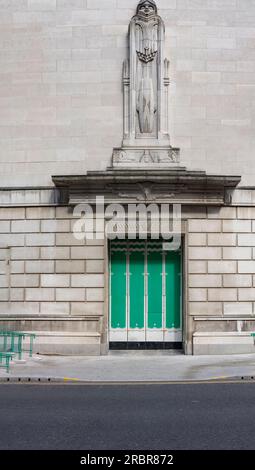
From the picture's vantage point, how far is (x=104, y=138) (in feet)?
78.8

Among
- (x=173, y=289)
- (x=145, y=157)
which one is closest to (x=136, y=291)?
(x=173, y=289)

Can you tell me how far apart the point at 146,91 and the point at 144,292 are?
5834 mm

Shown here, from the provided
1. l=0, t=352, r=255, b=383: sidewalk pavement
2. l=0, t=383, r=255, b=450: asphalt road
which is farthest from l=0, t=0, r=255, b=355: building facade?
l=0, t=383, r=255, b=450: asphalt road

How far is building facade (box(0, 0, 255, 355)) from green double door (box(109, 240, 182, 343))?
29mm

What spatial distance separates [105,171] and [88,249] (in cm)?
238

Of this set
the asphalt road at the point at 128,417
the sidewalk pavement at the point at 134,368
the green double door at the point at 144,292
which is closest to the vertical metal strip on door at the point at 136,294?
the green double door at the point at 144,292

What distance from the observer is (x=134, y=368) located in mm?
20672

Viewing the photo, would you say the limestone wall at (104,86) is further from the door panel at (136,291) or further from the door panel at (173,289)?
the door panel at (136,291)

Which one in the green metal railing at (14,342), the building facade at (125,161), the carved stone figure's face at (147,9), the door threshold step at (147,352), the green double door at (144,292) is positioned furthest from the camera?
the green double door at (144,292)

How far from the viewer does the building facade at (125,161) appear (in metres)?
23.7

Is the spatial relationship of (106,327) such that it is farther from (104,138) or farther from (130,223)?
(104,138)

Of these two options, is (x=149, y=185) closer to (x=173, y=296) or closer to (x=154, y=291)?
(x=154, y=291)

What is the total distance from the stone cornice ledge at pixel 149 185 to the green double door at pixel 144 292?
5.15ft

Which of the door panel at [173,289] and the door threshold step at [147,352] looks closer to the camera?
the door threshold step at [147,352]
